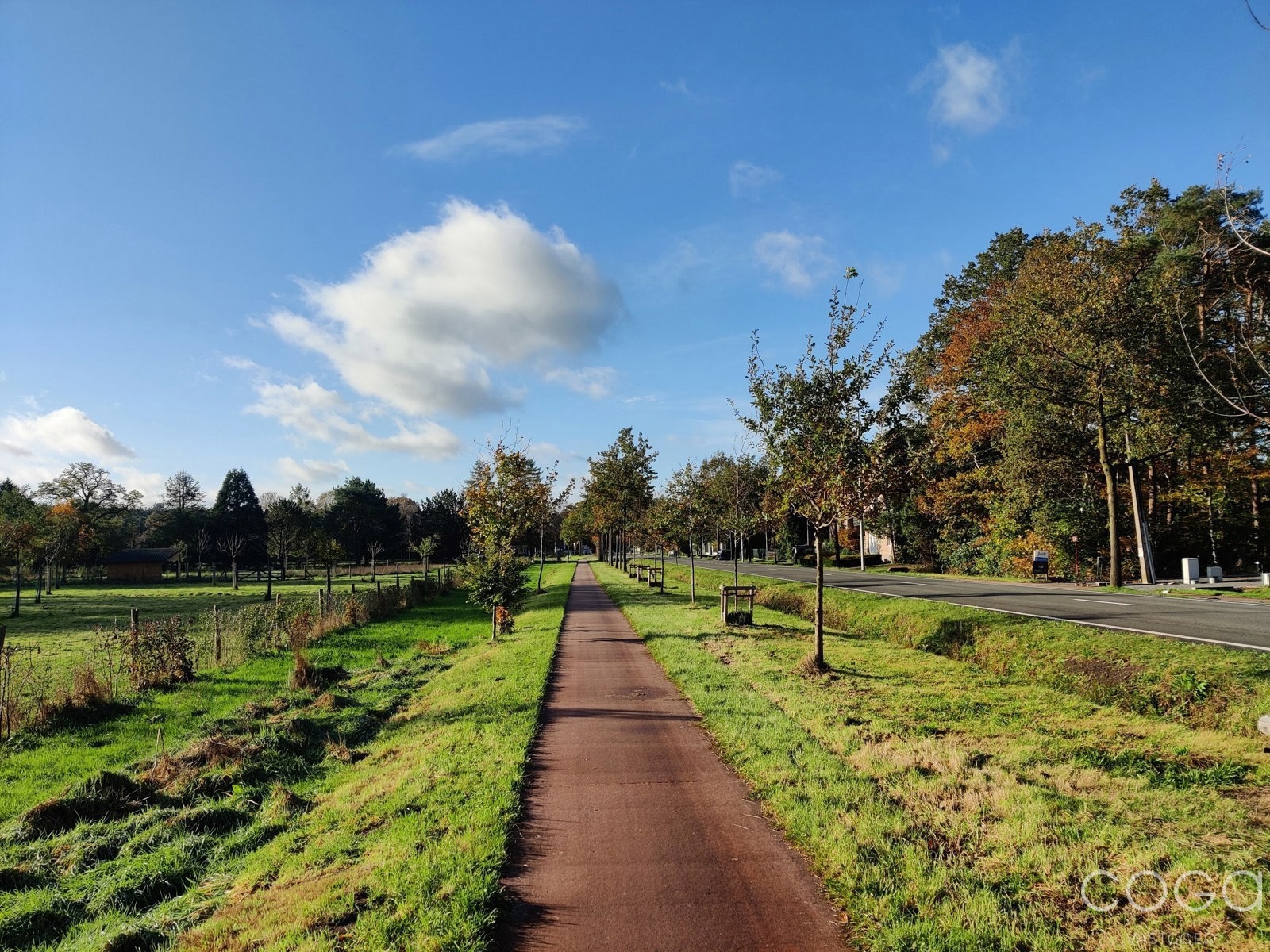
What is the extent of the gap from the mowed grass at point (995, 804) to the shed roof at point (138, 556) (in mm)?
79456

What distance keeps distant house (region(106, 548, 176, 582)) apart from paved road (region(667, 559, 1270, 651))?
7386 centimetres

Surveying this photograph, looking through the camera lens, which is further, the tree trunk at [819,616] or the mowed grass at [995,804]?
the tree trunk at [819,616]

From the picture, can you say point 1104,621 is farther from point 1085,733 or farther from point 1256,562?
point 1256,562

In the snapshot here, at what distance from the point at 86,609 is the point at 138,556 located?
43146mm

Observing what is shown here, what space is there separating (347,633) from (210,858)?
16063 mm

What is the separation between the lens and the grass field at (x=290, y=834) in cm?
417

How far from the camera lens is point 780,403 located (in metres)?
12.2

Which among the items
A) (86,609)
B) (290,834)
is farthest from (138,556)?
(290,834)

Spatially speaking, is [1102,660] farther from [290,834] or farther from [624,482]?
[624,482]

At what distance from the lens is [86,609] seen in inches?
1302

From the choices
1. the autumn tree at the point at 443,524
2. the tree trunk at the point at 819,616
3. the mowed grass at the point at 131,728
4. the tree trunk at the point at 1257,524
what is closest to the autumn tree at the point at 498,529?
the mowed grass at the point at 131,728

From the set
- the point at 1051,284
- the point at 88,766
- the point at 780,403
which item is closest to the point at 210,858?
the point at 88,766

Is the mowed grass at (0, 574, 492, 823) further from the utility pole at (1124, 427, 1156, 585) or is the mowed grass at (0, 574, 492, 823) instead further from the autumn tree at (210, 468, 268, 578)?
the autumn tree at (210, 468, 268, 578)

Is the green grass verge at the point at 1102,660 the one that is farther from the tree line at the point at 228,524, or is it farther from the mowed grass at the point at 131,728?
the tree line at the point at 228,524
